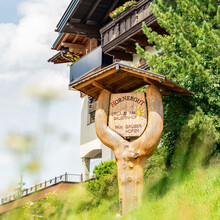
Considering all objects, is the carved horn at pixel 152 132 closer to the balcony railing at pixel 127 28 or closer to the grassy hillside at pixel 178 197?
the grassy hillside at pixel 178 197

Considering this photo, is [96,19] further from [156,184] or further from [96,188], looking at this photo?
[156,184]

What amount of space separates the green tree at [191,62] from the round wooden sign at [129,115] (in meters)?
1.25

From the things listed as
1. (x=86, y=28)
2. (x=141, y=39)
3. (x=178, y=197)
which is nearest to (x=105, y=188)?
(x=178, y=197)

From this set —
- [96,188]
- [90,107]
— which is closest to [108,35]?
[90,107]

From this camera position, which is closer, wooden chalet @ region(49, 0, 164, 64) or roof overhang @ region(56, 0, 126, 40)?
wooden chalet @ region(49, 0, 164, 64)

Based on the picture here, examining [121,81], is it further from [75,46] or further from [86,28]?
[75,46]

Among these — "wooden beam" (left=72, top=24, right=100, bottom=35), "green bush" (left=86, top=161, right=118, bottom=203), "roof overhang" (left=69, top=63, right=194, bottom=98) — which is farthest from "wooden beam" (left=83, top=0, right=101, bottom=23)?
"roof overhang" (left=69, top=63, right=194, bottom=98)

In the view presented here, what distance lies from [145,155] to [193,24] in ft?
A: 11.4

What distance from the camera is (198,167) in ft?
30.7

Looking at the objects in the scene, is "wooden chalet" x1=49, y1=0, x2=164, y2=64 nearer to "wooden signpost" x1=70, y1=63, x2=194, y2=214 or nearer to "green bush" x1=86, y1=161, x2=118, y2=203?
"wooden signpost" x1=70, y1=63, x2=194, y2=214

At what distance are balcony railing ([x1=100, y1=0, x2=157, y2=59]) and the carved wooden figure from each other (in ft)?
20.8

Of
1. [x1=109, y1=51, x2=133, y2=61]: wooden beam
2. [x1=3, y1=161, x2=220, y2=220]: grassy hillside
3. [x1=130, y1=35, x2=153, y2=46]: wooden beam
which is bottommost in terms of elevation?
[x1=3, y1=161, x2=220, y2=220]: grassy hillside

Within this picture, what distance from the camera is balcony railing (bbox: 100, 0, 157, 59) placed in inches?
597

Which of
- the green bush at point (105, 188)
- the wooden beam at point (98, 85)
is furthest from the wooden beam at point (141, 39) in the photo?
the wooden beam at point (98, 85)
